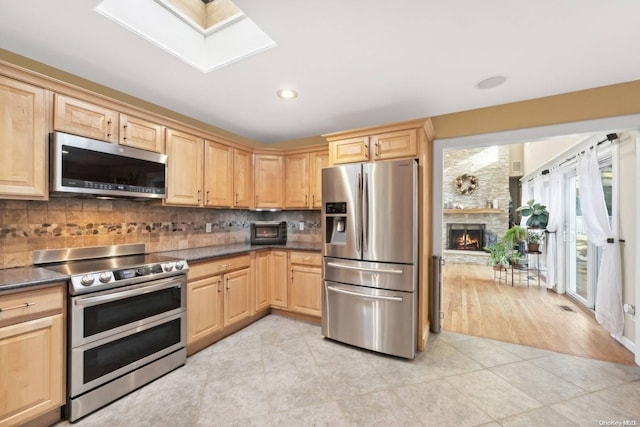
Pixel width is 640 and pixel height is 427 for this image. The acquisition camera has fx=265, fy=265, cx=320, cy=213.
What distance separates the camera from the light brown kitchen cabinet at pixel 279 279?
3.39 metres

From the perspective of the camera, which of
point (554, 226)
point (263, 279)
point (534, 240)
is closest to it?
point (263, 279)

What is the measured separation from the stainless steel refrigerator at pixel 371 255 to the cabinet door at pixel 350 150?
0.19 m

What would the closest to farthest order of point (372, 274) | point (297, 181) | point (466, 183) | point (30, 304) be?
point (30, 304) < point (372, 274) < point (297, 181) < point (466, 183)

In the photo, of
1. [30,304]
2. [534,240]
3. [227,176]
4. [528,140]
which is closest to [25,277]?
[30,304]

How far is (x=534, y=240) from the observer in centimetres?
547

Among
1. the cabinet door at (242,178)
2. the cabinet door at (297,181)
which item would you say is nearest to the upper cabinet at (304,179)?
the cabinet door at (297,181)

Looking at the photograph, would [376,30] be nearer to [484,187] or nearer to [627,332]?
[627,332]

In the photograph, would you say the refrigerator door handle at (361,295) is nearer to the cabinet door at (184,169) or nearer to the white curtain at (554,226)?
the cabinet door at (184,169)

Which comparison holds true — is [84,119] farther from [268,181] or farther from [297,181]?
[297,181]

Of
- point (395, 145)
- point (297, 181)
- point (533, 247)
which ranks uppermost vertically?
point (395, 145)

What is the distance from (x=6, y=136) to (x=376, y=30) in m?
2.43

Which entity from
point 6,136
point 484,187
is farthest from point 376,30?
point 484,187

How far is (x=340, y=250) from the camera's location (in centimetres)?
273

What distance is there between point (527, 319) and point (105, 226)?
488 centimetres
